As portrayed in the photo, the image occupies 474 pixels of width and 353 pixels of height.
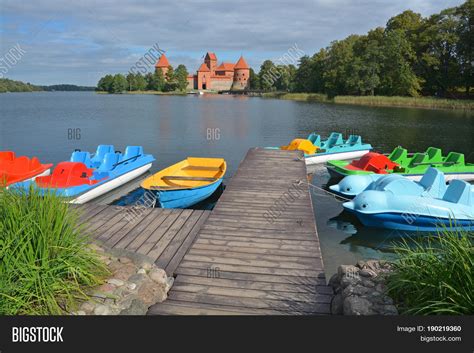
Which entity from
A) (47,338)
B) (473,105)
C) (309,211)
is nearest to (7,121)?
(309,211)

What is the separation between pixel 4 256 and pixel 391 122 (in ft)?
126

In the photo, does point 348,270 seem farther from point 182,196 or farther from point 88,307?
point 182,196

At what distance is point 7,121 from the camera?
4006 cm

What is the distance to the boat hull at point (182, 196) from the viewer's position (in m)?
10.6

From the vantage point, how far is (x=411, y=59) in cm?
6275

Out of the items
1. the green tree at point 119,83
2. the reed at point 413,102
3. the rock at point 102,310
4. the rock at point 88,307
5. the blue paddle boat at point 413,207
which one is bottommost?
the blue paddle boat at point 413,207

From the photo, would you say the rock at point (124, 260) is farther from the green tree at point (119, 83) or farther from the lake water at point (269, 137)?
the green tree at point (119, 83)

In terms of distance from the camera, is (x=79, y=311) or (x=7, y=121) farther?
(x=7, y=121)

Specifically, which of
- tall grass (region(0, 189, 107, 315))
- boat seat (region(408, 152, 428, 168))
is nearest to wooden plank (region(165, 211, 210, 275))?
tall grass (region(0, 189, 107, 315))

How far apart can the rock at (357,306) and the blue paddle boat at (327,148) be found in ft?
45.5

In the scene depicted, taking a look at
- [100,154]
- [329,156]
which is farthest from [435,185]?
[100,154]

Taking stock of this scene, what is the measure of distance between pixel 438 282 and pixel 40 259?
12.5ft

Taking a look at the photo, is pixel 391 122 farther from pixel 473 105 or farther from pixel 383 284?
pixel 383 284

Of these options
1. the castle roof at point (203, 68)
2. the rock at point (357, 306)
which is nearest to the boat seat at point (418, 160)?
the rock at point (357, 306)
